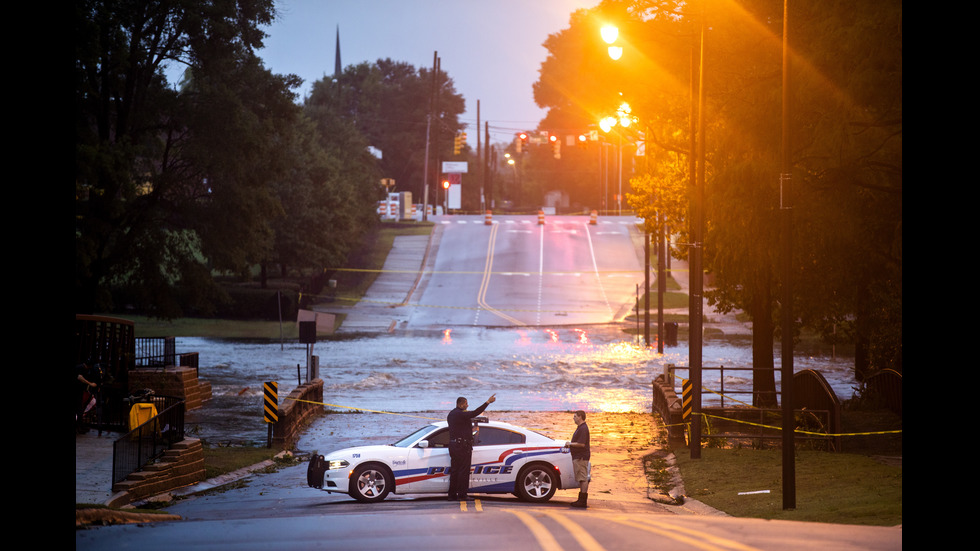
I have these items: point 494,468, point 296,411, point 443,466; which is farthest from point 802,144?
point 296,411

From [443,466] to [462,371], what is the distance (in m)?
18.4

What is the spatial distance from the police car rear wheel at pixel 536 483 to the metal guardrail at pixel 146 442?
6317mm

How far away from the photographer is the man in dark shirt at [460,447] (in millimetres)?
15062

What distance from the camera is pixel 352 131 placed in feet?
296

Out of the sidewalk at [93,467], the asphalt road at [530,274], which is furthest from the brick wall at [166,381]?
the asphalt road at [530,274]

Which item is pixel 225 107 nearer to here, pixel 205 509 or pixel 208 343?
pixel 208 343

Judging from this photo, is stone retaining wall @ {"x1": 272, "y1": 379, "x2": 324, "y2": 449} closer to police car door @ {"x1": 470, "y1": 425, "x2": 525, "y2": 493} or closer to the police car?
the police car

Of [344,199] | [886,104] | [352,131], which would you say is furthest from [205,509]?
[352,131]

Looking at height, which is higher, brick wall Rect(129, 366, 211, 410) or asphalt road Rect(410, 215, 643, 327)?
asphalt road Rect(410, 215, 643, 327)

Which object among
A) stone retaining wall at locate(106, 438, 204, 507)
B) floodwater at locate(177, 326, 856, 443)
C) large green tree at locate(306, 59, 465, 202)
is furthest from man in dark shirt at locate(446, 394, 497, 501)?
large green tree at locate(306, 59, 465, 202)

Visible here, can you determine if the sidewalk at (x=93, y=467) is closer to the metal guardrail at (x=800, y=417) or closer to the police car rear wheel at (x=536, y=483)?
the police car rear wheel at (x=536, y=483)

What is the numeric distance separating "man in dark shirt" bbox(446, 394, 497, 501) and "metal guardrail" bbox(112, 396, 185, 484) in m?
5.14

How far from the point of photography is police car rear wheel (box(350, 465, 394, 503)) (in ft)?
49.5

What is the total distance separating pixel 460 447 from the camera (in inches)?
593
